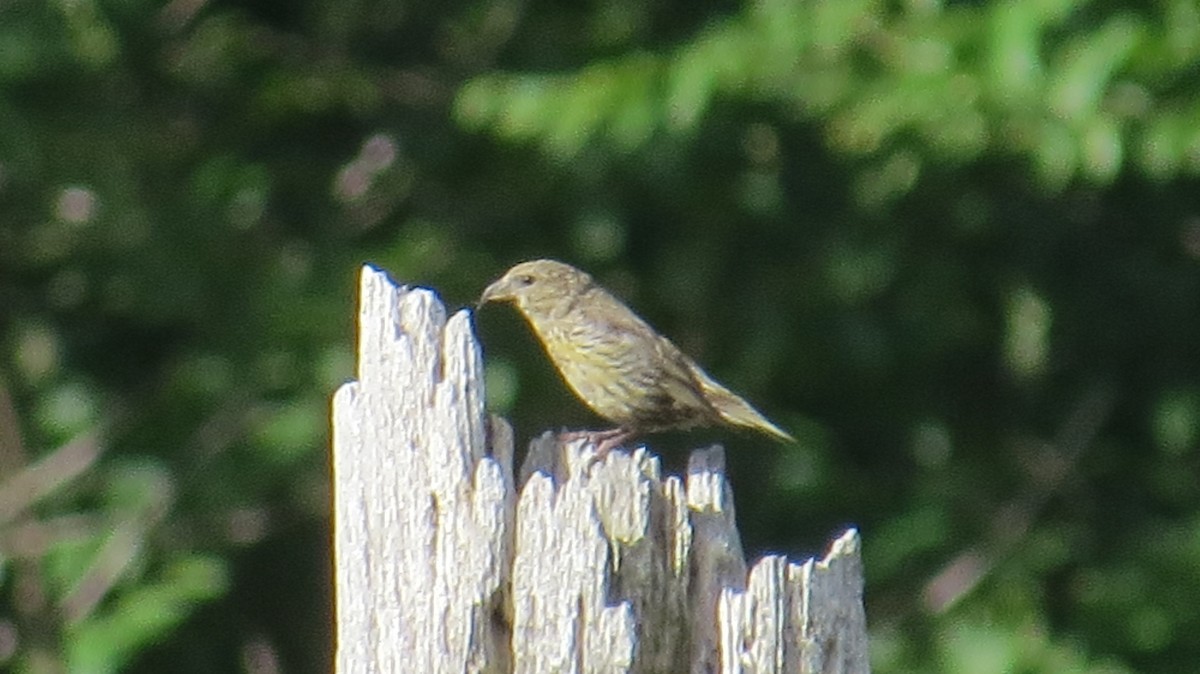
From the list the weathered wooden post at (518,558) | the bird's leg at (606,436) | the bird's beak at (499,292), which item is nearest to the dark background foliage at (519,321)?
the bird's beak at (499,292)

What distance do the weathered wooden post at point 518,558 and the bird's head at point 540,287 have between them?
2286 millimetres

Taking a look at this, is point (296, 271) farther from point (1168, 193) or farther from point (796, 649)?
point (796, 649)

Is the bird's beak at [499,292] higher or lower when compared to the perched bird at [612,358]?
higher

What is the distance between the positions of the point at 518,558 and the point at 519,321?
17.8 ft

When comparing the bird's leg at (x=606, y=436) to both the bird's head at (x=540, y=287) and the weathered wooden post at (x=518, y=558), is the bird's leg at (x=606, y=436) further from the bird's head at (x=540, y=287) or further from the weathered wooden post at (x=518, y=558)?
the weathered wooden post at (x=518, y=558)

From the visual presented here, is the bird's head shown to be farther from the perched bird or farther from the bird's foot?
the bird's foot

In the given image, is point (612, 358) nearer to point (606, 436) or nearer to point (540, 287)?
point (540, 287)

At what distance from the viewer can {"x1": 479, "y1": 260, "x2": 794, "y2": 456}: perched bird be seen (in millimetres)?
5973

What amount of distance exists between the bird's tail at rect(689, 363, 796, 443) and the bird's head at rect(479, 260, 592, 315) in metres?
0.37

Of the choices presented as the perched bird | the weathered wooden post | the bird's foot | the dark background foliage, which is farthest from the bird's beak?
the weathered wooden post

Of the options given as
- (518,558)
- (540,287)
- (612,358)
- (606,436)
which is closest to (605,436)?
(606,436)

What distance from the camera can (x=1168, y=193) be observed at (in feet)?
33.4

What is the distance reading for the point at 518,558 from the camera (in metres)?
3.69

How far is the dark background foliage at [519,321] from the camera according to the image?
8.64 metres
